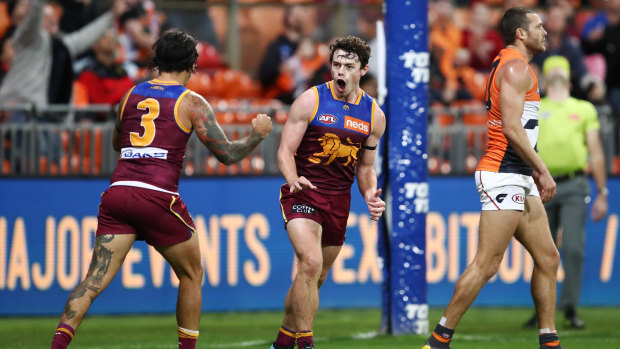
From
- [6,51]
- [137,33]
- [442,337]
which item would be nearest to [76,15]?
[137,33]

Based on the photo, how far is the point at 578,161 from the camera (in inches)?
466

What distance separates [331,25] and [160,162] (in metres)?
10.4

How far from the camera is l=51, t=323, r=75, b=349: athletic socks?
7438mm

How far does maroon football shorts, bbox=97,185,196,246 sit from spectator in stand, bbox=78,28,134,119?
682cm

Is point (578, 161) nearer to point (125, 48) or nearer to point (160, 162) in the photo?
point (160, 162)

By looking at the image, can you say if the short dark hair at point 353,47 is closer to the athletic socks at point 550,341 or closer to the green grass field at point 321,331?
the athletic socks at point 550,341

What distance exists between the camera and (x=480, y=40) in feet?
59.1

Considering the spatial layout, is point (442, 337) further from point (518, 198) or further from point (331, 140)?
point (331, 140)

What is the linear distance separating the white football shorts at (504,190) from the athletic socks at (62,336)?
3298mm

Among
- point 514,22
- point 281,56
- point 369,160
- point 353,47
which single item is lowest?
point 369,160

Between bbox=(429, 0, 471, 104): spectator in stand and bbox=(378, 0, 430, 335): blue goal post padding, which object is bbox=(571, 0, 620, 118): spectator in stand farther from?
bbox=(378, 0, 430, 335): blue goal post padding

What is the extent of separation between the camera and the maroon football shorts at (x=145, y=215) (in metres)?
7.68

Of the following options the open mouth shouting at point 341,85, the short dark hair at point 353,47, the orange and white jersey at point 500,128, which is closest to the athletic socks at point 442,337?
the orange and white jersey at point 500,128

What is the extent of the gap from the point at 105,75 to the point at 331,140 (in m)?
7.07
